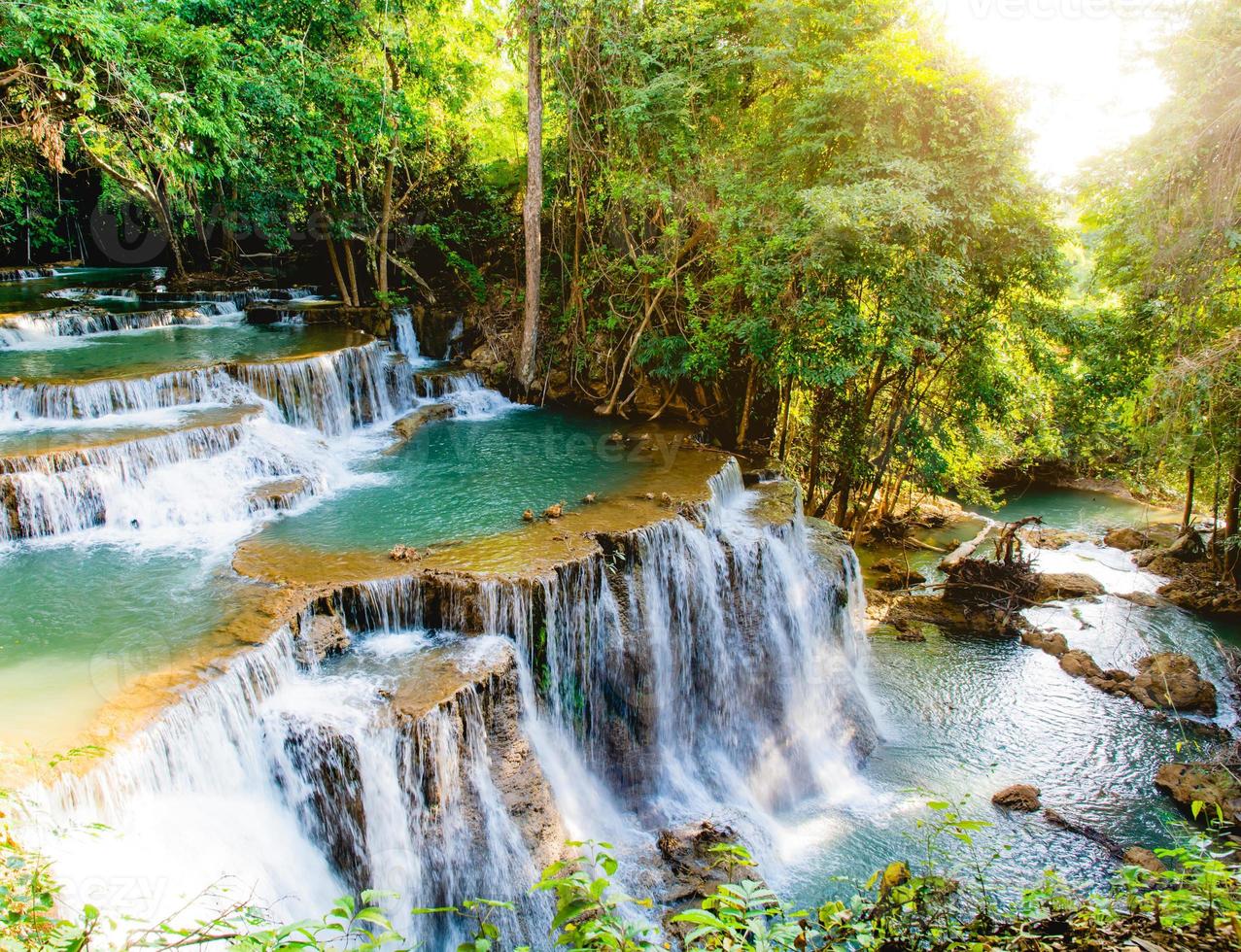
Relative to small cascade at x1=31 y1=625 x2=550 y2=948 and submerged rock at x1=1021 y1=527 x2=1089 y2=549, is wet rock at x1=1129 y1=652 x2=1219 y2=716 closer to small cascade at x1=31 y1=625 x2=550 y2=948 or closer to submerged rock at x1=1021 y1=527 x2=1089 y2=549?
submerged rock at x1=1021 y1=527 x2=1089 y2=549

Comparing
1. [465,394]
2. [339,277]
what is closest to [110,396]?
[465,394]

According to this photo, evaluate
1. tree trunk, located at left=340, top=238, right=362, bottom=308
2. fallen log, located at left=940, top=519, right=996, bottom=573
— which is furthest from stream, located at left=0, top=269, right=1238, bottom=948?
tree trunk, located at left=340, top=238, right=362, bottom=308

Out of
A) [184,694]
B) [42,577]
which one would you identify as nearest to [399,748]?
[184,694]

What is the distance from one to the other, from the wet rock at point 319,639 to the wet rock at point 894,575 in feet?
28.8

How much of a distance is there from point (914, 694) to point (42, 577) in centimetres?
975

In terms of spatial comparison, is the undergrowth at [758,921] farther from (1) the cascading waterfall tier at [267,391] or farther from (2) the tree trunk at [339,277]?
(2) the tree trunk at [339,277]

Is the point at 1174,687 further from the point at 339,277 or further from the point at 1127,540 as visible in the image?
the point at 339,277

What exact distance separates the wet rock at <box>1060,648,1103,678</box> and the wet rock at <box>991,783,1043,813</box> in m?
2.90

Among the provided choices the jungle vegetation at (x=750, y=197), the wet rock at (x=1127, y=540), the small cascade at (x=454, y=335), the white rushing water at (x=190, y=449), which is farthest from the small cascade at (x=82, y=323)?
the wet rock at (x=1127, y=540)

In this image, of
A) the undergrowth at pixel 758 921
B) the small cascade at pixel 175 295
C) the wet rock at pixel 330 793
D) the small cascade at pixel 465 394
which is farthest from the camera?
the small cascade at pixel 175 295

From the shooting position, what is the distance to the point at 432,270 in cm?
1695

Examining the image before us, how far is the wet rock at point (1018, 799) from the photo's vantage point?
7.44 meters

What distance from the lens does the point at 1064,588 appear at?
1189 cm

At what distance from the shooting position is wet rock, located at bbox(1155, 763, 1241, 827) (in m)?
7.31
